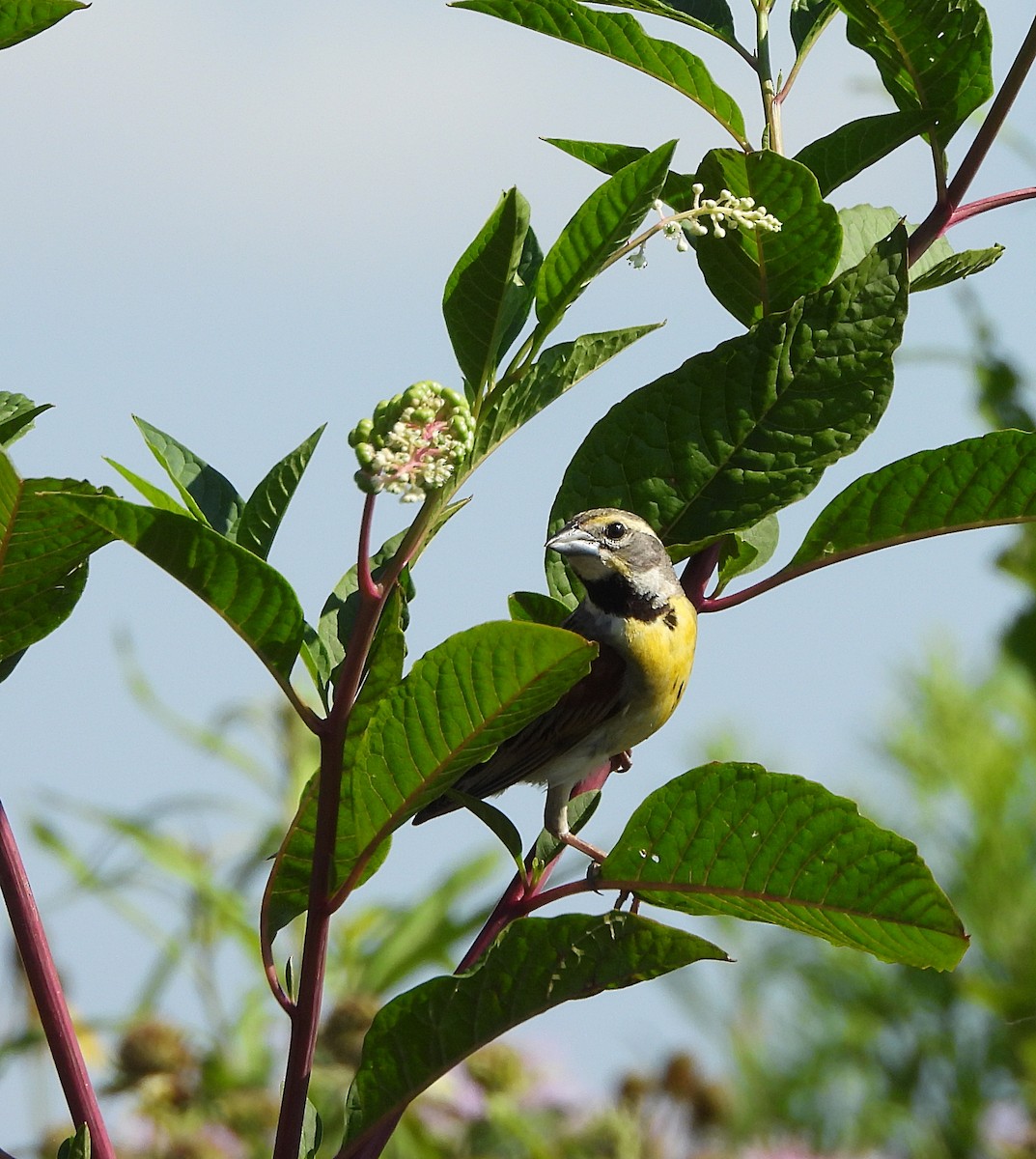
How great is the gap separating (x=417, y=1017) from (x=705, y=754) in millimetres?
3417

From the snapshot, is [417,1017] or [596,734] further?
[596,734]

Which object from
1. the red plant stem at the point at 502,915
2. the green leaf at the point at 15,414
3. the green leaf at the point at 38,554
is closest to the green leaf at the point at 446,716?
the red plant stem at the point at 502,915

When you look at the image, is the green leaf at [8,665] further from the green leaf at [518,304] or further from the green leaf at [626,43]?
the green leaf at [626,43]

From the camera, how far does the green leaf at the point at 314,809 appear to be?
0.85 metres

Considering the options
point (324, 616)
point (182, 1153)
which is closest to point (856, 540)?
point (324, 616)

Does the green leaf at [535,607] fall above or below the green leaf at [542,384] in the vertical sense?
below

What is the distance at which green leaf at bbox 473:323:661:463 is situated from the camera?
841mm

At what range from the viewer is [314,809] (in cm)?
93

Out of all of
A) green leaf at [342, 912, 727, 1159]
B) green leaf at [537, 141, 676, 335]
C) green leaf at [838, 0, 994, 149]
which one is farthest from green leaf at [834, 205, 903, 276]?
green leaf at [342, 912, 727, 1159]

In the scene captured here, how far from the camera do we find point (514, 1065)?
2494 mm

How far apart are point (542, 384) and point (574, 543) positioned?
1.18ft

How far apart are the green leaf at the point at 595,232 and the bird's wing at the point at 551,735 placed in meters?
0.49

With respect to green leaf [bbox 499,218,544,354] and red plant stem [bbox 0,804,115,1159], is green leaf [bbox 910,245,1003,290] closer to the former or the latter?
green leaf [bbox 499,218,544,354]

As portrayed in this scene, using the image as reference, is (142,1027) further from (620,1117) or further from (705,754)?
(705,754)
